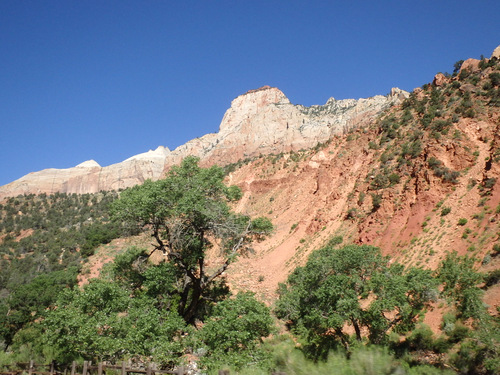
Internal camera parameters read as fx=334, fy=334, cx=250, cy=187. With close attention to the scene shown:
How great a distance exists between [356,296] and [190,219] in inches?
294

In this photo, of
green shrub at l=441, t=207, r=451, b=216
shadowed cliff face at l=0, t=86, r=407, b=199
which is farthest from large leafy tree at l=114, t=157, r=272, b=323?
shadowed cliff face at l=0, t=86, r=407, b=199

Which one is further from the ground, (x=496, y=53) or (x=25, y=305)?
(x=496, y=53)

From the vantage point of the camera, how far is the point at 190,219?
44.4 feet

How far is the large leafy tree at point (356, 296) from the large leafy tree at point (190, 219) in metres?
3.68

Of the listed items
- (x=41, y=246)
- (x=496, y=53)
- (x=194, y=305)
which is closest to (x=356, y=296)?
(x=194, y=305)

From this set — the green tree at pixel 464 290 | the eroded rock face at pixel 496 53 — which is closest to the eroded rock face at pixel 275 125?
the eroded rock face at pixel 496 53

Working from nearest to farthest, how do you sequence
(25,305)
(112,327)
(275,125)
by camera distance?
1. (112,327)
2. (25,305)
3. (275,125)

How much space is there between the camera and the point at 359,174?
125 feet

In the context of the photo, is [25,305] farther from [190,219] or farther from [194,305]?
[190,219]

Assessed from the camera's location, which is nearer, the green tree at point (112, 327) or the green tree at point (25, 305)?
the green tree at point (112, 327)

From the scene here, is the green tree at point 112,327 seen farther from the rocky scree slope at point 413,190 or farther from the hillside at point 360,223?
the rocky scree slope at point 413,190

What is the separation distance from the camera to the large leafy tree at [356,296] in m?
13.3

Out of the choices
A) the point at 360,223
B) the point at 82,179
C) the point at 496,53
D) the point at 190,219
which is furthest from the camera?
the point at 82,179

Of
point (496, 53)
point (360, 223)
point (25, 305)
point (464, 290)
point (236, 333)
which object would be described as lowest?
point (25, 305)
